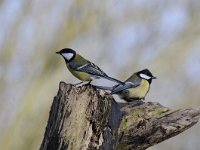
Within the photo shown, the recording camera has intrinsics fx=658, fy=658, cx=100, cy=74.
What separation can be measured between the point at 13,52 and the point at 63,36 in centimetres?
73

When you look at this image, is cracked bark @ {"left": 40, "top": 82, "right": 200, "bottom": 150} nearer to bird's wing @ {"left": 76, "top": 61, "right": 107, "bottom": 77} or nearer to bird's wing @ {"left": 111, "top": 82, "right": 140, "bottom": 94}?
bird's wing @ {"left": 76, "top": 61, "right": 107, "bottom": 77}

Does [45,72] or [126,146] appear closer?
Result: [126,146]

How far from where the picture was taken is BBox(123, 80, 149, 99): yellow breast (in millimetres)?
5527

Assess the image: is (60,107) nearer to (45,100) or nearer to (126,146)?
(126,146)

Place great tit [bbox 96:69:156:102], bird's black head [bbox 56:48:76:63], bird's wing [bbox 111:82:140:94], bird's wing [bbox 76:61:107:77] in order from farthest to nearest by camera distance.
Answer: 1. great tit [bbox 96:69:156:102]
2. bird's wing [bbox 111:82:140:94]
3. bird's black head [bbox 56:48:76:63]
4. bird's wing [bbox 76:61:107:77]

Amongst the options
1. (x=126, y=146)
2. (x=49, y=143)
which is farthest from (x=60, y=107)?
(x=126, y=146)

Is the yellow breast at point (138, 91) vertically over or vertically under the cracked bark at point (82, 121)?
over

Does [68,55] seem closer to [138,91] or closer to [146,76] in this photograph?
[138,91]

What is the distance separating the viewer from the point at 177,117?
11.9 feet

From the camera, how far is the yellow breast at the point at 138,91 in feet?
18.1

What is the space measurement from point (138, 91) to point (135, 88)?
0.04 m

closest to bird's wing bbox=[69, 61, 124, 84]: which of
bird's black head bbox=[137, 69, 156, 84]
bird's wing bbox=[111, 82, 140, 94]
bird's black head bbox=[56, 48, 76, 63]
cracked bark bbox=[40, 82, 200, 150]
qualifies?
bird's black head bbox=[56, 48, 76, 63]

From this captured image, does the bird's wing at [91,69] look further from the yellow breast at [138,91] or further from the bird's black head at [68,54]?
the yellow breast at [138,91]

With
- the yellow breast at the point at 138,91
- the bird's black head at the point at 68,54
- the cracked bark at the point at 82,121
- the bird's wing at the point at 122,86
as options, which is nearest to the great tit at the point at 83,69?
the bird's black head at the point at 68,54
